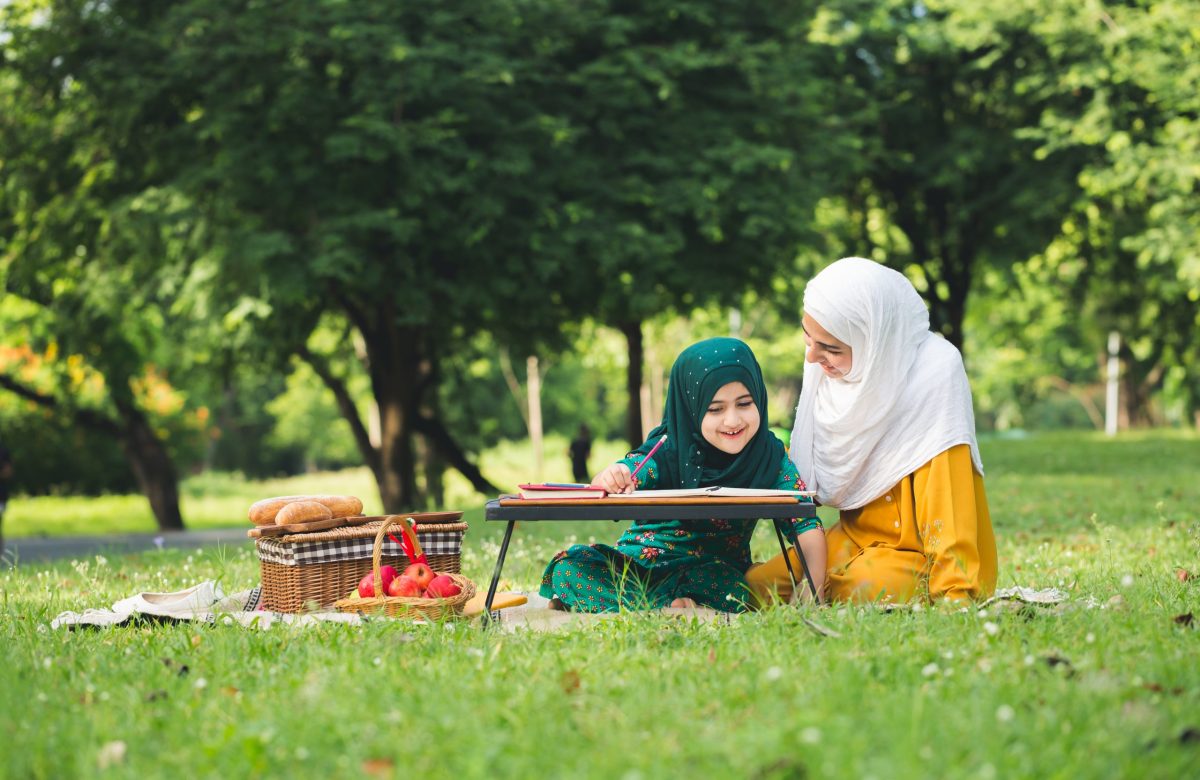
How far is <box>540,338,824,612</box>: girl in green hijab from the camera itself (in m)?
5.53

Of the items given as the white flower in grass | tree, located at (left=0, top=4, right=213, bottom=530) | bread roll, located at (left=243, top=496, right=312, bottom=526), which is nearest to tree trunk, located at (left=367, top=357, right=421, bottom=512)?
tree, located at (left=0, top=4, right=213, bottom=530)

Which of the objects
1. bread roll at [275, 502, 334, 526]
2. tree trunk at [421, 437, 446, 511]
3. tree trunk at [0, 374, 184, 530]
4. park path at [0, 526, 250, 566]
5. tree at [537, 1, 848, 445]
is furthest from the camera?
tree trunk at [421, 437, 446, 511]

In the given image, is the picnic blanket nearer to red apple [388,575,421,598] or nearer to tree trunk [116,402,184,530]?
red apple [388,575,421,598]

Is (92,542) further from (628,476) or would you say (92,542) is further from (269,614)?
(628,476)

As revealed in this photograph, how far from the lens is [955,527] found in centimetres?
546

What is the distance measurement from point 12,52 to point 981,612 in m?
14.9

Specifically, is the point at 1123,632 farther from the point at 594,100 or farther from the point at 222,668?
the point at 594,100

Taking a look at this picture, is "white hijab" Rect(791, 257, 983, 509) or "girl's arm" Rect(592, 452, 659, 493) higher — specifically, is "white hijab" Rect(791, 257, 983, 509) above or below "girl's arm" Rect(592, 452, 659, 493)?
above

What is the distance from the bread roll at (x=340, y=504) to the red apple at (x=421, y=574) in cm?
62

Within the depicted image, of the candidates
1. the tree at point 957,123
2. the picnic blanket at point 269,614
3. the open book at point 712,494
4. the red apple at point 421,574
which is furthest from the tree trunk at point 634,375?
Result: the open book at point 712,494

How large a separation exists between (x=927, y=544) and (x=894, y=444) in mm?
480

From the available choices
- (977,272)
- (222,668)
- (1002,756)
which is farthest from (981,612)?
(977,272)

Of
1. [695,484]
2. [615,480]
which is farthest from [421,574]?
[695,484]

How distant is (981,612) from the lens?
492 centimetres
